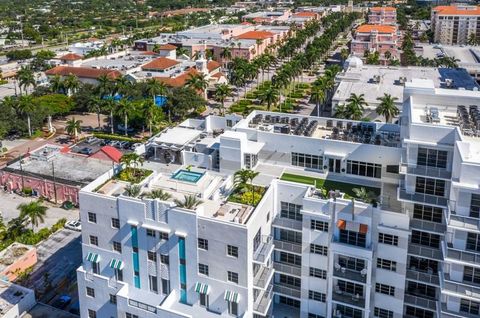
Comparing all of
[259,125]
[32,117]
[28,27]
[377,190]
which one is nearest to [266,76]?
[32,117]

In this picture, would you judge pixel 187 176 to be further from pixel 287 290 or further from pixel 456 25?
pixel 456 25

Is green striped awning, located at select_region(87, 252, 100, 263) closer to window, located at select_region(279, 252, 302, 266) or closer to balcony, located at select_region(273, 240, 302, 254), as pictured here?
balcony, located at select_region(273, 240, 302, 254)

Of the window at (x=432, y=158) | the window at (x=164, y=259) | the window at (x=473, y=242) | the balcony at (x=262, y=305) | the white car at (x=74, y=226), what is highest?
the window at (x=432, y=158)

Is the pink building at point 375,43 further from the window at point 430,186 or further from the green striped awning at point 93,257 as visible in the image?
the green striped awning at point 93,257

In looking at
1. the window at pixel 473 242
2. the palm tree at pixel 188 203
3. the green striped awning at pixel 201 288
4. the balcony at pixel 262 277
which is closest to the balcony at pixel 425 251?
the window at pixel 473 242

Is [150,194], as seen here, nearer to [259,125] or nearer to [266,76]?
[259,125]

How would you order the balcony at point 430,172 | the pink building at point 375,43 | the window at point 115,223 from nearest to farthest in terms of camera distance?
the balcony at point 430,172 < the window at point 115,223 < the pink building at point 375,43

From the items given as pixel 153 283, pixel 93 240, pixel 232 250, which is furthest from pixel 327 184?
pixel 93 240

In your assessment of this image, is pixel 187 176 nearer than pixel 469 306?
No
